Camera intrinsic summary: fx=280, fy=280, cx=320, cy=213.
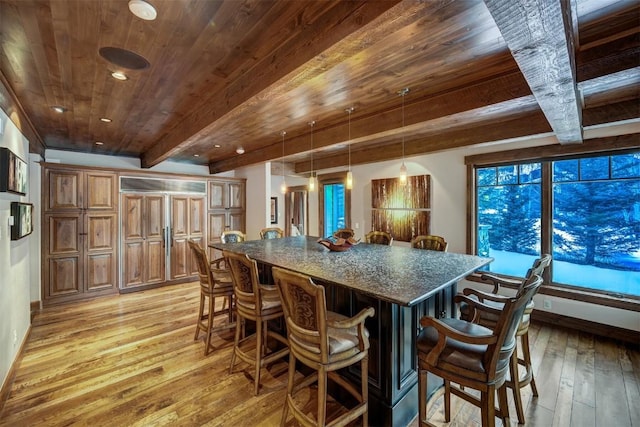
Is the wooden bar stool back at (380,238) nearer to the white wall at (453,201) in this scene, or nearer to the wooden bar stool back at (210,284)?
the white wall at (453,201)

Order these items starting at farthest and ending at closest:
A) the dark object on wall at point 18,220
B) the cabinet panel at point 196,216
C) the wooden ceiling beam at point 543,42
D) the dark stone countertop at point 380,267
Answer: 1. the cabinet panel at point 196,216
2. the dark object on wall at point 18,220
3. the dark stone countertop at point 380,267
4. the wooden ceiling beam at point 543,42

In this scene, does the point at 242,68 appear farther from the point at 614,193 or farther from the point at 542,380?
the point at 614,193

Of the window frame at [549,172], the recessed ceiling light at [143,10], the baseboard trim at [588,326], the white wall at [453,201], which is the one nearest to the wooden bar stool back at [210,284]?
the recessed ceiling light at [143,10]

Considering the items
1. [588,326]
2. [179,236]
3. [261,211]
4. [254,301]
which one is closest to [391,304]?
[254,301]

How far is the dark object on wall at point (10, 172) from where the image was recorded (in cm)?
229

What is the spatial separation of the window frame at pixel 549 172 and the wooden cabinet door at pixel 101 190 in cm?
588

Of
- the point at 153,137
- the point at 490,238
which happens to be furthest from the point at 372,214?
the point at 153,137

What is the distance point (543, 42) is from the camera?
1.36 m

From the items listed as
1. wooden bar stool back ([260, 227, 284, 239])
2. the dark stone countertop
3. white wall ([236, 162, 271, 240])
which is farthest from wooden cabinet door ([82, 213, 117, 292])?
the dark stone countertop

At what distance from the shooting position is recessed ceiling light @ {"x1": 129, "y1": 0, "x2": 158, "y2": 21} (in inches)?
55.4

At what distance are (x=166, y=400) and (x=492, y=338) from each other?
7.85 ft

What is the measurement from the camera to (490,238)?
174 inches

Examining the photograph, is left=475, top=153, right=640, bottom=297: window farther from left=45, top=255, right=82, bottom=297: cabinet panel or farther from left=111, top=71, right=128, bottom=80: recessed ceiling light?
left=45, top=255, right=82, bottom=297: cabinet panel

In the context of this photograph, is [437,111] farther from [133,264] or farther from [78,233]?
[78,233]
